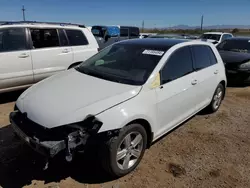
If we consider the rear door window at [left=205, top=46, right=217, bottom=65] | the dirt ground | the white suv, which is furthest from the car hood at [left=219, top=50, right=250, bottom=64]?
the white suv

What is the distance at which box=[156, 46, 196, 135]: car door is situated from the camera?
3.35m

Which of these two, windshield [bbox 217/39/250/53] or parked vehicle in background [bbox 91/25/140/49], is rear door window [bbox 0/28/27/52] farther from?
parked vehicle in background [bbox 91/25/140/49]

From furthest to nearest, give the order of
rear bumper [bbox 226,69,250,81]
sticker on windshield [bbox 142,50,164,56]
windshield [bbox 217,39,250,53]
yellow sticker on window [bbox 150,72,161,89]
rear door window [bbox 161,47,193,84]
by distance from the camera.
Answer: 1. windshield [bbox 217,39,250,53]
2. rear bumper [bbox 226,69,250,81]
3. sticker on windshield [bbox 142,50,164,56]
4. rear door window [bbox 161,47,193,84]
5. yellow sticker on window [bbox 150,72,161,89]

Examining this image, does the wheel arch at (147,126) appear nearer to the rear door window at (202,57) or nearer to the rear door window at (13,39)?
the rear door window at (202,57)

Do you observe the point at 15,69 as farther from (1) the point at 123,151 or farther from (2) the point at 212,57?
(2) the point at 212,57

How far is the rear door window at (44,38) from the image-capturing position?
219 inches

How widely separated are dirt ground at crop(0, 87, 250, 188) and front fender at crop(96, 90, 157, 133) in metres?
0.46

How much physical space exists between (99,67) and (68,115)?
1379 mm

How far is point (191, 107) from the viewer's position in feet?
13.5

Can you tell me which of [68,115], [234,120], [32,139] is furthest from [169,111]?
[234,120]

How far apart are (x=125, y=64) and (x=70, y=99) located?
115 centimetres

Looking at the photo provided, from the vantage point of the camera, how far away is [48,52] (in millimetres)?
5746

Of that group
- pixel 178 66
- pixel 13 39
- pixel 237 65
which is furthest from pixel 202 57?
pixel 13 39

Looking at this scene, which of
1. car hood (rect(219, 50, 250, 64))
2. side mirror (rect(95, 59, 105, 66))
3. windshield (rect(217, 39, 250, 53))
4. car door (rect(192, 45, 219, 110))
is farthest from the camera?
windshield (rect(217, 39, 250, 53))
